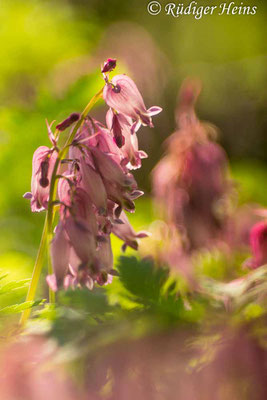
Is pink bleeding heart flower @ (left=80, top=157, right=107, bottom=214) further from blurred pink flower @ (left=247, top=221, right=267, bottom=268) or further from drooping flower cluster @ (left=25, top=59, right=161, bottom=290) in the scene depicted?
blurred pink flower @ (left=247, top=221, right=267, bottom=268)

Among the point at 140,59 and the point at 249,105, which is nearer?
the point at 140,59

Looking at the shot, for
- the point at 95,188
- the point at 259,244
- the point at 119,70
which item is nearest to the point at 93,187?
the point at 95,188

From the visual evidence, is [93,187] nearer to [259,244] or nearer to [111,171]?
[111,171]

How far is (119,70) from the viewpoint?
5.75 ft

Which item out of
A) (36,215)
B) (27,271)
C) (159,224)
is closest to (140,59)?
(36,215)

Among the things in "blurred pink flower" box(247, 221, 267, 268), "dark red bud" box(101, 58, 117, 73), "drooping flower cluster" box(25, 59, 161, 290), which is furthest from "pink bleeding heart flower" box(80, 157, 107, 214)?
"blurred pink flower" box(247, 221, 267, 268)

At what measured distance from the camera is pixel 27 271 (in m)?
1.37

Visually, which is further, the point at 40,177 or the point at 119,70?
the point at 119,70

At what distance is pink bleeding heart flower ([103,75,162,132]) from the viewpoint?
0.83 metres

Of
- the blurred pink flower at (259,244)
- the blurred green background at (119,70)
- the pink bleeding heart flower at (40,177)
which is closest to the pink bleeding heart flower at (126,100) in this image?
the pink bleeding heart flower at (40,177)

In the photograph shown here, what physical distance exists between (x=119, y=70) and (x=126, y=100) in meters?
0.96

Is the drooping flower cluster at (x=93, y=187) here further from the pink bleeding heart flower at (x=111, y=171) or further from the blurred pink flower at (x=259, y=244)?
the blurred pink flower at (x=259, y=244)

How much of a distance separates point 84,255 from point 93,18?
3.47 metres

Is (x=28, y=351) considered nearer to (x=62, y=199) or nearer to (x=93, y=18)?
(x=62, y=199)
